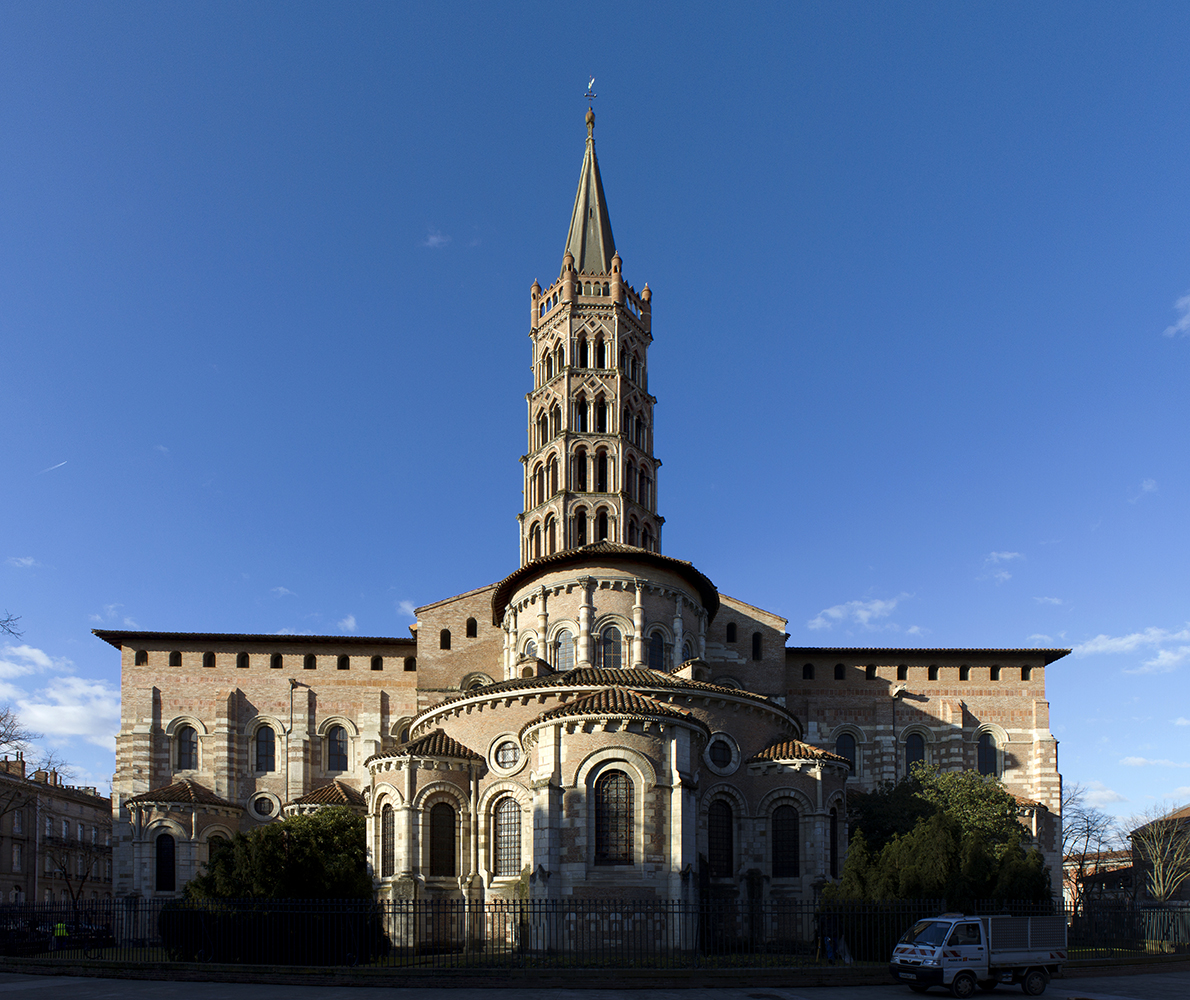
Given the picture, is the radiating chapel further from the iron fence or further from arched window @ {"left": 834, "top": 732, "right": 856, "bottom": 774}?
the iron fence

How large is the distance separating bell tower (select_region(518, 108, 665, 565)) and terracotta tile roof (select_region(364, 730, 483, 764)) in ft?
56.4

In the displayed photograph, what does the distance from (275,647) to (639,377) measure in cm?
2430

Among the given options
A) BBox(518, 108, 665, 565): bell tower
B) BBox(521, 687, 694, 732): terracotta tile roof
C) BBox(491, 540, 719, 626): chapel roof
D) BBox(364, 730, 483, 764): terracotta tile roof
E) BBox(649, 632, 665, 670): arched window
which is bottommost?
BBox(364, 730, 483, 764): terracotta tile roof

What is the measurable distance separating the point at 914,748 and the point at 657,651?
17.9 m

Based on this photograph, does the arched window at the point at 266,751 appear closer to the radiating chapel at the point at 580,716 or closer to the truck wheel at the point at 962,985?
the radiating chapel at the point at 580,716

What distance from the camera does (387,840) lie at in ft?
112

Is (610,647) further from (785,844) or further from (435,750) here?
(785,844)

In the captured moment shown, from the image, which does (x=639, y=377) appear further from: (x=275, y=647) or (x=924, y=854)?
(x=924, y=854)

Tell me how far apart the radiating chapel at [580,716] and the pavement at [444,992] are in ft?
24.1

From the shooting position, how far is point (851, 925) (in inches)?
1064

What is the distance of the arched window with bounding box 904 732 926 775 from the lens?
50.7 m

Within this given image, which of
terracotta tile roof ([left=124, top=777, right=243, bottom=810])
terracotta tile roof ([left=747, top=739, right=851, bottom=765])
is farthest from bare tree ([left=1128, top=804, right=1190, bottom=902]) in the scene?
terracotta tile roof ([left=124, top=777, right=243, bottom=810])

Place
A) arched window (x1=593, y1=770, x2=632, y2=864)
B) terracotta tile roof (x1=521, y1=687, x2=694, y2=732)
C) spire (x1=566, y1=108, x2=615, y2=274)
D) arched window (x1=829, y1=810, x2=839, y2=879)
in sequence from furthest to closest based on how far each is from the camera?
spire (x1=566, y1=108, x2=615, y2=274), arched window (x1=829, y1=810, x2=839, y2=879), terracotta tile roof (x1=521, y1=687, x2=694, y2=732), arched window (x1=593, y1=770, x2=632, y2=864)

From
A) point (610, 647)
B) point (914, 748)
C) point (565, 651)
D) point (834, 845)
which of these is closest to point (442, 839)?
point (565, 651)
